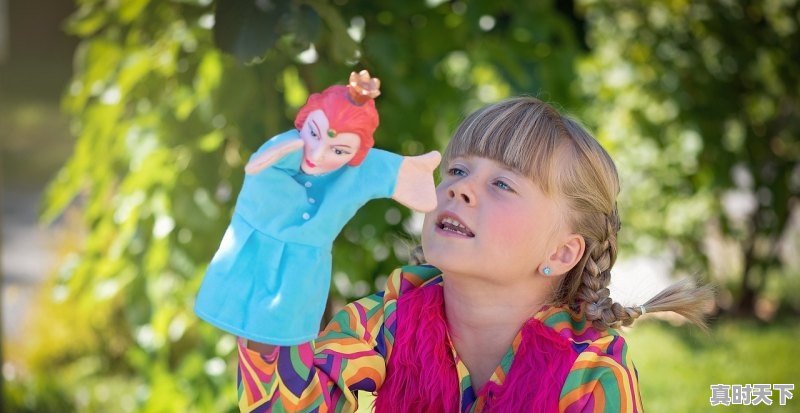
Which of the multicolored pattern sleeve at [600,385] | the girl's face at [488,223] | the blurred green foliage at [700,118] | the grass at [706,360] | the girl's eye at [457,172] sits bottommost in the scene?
the grass at [706,360]

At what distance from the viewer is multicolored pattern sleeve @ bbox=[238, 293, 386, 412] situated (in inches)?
47.7

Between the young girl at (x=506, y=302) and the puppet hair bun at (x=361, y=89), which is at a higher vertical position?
the puppet hair bun at (x=361, y=89)

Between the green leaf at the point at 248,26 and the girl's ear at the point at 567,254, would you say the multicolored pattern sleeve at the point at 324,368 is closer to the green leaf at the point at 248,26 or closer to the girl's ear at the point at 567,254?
the girl's ear at the point at 567,254

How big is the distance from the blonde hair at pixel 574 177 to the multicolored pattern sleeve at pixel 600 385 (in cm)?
8

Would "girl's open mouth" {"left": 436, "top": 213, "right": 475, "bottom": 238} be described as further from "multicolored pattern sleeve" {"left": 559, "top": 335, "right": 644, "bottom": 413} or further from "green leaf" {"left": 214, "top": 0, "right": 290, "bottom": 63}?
"green leaf" {"left": 214, "top": 0, "right": 290, "bottom": 63}

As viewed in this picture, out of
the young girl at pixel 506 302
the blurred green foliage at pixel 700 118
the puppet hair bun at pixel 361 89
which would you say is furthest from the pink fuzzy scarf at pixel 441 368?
the blurred green foliage at pixel 700 118

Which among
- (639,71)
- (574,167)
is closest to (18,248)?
(639,71)

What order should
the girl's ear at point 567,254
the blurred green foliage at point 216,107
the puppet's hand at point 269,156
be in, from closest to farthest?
the puppet's hand at point 269,156 → the girl's ear at point 567,254 → the blurred green foliage at point 216,107

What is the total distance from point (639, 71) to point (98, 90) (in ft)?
6.41

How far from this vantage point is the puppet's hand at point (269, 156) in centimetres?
111

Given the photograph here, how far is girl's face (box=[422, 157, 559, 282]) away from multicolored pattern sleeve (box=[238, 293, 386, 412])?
0.55ft

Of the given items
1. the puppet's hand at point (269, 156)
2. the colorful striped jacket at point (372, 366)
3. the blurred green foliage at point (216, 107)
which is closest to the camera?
the puppet's hand at point (269, 156)

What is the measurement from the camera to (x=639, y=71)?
3504mm

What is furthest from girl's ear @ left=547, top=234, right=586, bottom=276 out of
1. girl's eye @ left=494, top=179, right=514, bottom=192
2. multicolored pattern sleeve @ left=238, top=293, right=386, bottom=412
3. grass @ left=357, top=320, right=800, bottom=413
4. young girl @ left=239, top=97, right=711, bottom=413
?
grass @ left=357, top=320, right=800, bottom=413
